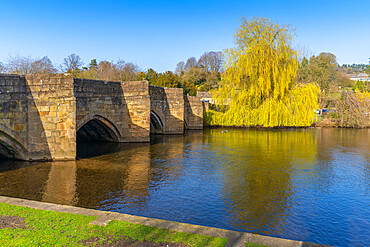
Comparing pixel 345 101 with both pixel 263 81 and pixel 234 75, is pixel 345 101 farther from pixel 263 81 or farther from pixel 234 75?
pixel 234 75

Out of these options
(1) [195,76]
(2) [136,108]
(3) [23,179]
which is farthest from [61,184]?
(1) [195,76]

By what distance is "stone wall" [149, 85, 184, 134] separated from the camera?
27297mm

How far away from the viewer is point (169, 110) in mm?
28531

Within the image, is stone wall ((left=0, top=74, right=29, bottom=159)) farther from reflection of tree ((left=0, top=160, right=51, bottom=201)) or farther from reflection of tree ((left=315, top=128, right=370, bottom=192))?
reflection of tree ((left=315, top=128, right=370, bottom=192))

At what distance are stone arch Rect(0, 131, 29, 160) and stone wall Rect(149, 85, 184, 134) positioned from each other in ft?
43.2

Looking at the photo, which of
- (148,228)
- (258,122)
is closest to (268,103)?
(258,122)

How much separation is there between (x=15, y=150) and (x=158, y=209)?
934 cm

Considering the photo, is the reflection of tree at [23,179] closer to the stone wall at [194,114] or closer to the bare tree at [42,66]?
the stone wall at [194,114]

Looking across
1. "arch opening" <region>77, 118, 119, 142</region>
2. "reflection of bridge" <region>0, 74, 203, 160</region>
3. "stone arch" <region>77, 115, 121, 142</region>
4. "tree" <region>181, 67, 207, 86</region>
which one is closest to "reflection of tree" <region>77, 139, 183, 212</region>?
"reflection of bridge" <region>0, 74, 203, 160</region>

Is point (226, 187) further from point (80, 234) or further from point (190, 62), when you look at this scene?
point (190, 62)

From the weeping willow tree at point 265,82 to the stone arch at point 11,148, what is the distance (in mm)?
24214

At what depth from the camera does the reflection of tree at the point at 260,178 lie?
868 centimetres

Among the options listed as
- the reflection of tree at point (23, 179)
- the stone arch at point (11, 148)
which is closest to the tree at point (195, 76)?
the stone arch at point (11, 148)

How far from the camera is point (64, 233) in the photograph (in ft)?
19.2
